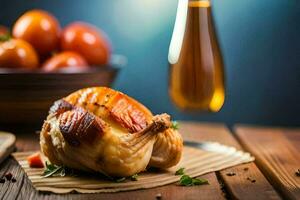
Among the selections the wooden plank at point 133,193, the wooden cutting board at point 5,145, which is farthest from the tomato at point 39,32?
the wooden plank at point 133,193

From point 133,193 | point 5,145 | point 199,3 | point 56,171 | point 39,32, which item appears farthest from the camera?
point 39,32

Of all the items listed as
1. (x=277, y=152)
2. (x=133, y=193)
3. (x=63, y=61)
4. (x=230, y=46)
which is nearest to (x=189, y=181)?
(x=133, y=193)

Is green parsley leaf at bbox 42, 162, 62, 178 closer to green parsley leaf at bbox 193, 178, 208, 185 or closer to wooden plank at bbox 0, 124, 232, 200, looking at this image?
wooden plank at bbox 0, 124, 232, 200

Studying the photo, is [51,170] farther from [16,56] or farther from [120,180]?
[16,56]

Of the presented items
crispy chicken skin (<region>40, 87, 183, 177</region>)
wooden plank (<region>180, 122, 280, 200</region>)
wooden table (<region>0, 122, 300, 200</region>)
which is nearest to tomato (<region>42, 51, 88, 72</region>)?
wooden table (<region>0, 122, 300, 200</region>)

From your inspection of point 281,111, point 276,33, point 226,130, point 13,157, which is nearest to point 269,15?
point 276,33

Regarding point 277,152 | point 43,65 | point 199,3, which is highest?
point 199,3
